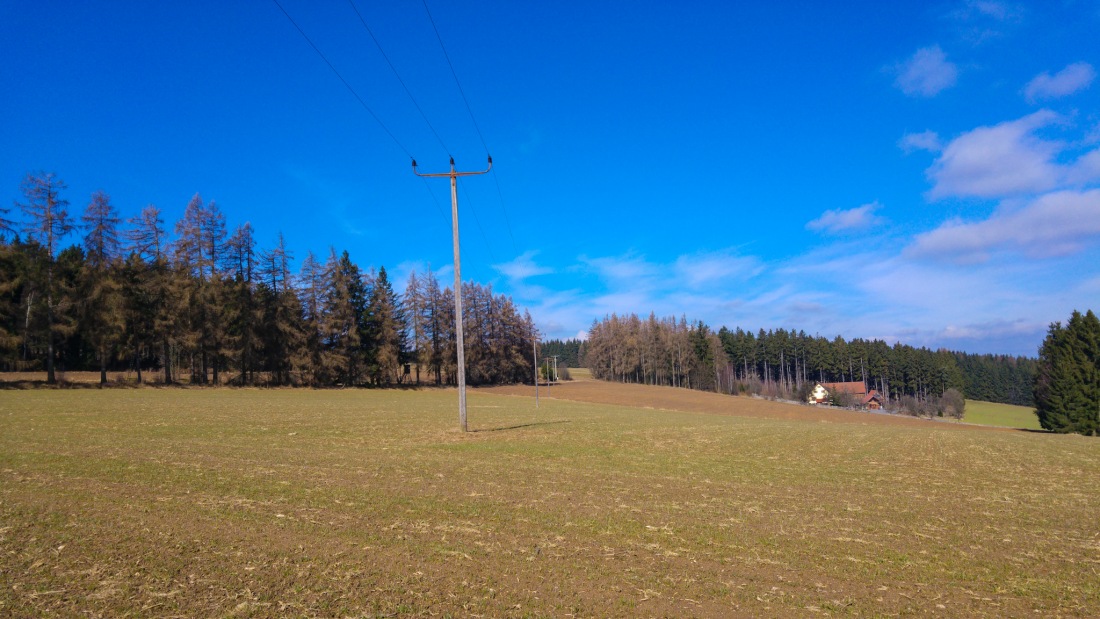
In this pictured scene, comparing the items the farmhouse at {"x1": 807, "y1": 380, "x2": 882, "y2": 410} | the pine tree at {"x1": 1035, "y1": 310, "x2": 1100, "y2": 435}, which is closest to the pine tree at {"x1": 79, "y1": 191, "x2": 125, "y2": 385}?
the pine tree at {"x1": 1035, "y1": 310, "x2": 1100, "y2": 435}

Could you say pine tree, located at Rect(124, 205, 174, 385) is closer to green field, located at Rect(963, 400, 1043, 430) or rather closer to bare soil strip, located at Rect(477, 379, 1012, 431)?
bare soil strip, located at Rect(477, 379, 1012, 431)

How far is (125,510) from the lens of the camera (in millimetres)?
8508

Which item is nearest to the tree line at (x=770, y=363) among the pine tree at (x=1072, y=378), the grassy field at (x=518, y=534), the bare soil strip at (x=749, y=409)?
the bare soil strip at (x=749, y=409)

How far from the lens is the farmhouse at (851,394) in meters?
115

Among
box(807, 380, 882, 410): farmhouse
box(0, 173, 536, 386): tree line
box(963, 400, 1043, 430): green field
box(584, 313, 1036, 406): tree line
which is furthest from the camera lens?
box(584, 313, 1036, 406): tree line

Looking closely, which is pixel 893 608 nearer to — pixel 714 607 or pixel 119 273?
pixel 714 607

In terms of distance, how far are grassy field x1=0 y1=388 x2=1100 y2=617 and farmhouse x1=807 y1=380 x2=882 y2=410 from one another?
108m

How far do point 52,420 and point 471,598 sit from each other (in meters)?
25.4

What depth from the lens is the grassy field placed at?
5.99 metres

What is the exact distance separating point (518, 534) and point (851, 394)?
124 m

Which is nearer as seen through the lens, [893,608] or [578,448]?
[893,608]

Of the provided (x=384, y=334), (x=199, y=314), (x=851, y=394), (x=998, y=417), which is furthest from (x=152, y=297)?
(x=998, y=417)

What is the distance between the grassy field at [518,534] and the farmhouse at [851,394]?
354ft

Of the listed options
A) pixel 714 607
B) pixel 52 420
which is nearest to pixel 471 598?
pixel 714 607
